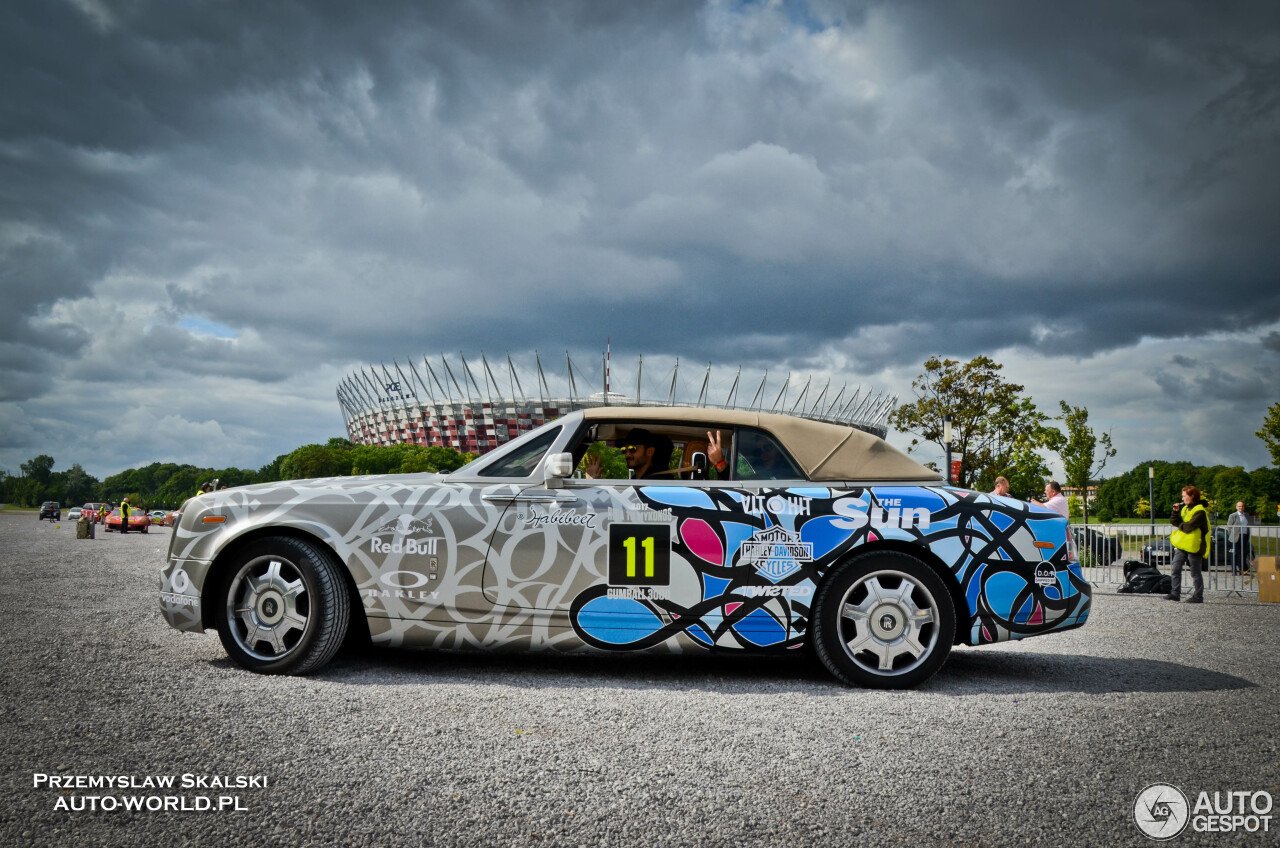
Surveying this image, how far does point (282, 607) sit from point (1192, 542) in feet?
37.5

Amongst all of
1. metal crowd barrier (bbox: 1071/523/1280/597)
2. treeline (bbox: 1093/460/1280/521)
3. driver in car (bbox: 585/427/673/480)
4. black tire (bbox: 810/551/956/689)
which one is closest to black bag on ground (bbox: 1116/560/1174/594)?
metal crowd barrier (bbox: 1071/523/1280/597)

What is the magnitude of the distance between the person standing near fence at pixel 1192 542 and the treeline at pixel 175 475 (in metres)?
68.1

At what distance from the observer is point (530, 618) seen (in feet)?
12.6

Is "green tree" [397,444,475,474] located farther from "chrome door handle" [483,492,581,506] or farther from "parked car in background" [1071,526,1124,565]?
"chrome door handle" [483,492,581,506]

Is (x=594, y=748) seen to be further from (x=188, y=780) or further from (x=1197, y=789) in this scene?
(x=1197, y=789)

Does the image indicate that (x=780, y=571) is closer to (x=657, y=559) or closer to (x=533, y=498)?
(x=657, y=559)

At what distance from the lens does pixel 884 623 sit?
385 centimetres

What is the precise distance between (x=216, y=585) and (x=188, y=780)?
1897 mm

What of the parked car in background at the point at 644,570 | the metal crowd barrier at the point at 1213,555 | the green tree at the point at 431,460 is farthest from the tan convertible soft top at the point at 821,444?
the green tree at the point at 431,460

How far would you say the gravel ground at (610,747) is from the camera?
7.11ft

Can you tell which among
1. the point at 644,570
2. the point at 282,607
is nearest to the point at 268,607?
the point at 282,607

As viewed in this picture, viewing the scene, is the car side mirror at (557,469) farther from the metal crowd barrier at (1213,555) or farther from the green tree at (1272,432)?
the green tree at (1272,432)

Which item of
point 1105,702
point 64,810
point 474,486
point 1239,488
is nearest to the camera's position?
point 64,810

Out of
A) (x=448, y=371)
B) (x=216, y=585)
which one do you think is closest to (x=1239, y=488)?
(x=448, y=371)
